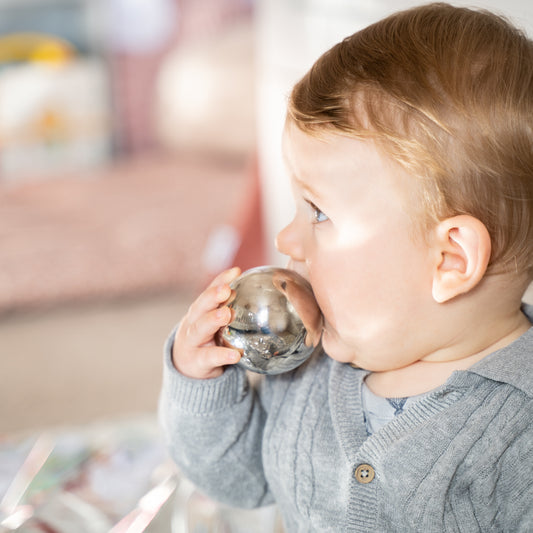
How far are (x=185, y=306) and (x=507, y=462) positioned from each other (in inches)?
55.1

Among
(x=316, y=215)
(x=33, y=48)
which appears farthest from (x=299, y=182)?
(x=33, y=48)

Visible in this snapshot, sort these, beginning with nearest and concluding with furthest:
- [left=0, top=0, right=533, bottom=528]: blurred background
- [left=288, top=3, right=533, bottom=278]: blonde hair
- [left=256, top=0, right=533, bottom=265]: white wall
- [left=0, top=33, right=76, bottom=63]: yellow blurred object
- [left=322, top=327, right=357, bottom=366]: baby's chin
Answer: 1. [left=288, top=3, right=533, bottom=278]: blonde hair
2. [left=322, top=327, right=357, bottom=366]: baby's chin
3. [left=256, top=0, right=533, bottom=265]: white wall
4. [left=0, top=0, right=533, bottom=528]: blurred background
5. [left=0, top=33, right=76, bottom=63]: yellow blurred object

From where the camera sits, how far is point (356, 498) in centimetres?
55

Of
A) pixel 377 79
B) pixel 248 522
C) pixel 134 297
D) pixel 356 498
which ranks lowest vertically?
pixel 134 297

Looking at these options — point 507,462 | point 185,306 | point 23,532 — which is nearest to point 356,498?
point 507,462

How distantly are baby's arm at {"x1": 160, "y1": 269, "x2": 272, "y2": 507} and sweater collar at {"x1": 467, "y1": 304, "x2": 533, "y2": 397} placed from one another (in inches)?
8.0

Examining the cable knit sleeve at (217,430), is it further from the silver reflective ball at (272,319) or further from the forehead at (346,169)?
the forehead at (346,169)

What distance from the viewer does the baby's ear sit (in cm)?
51

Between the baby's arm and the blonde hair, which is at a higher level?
the blonde hair

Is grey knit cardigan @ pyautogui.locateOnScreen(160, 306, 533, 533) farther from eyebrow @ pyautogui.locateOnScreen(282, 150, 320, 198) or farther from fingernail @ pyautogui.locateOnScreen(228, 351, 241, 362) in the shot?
eyebrow @ pyautogui.locateOnScreen(282, 150, 320, 198)

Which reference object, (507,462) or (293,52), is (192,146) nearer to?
(293,52)

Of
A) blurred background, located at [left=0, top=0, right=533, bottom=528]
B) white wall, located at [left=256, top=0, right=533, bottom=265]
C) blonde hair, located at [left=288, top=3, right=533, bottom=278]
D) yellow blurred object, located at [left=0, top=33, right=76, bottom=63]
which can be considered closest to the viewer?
blonde hair, located at [left=288, top=3, right=533, bottom=278]

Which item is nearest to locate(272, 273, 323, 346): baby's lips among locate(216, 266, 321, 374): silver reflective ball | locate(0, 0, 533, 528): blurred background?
locate(216, 266, 321, 374): silver reflective ball

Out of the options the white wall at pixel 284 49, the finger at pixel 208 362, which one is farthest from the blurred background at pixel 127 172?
the finger at pixel 208 362
